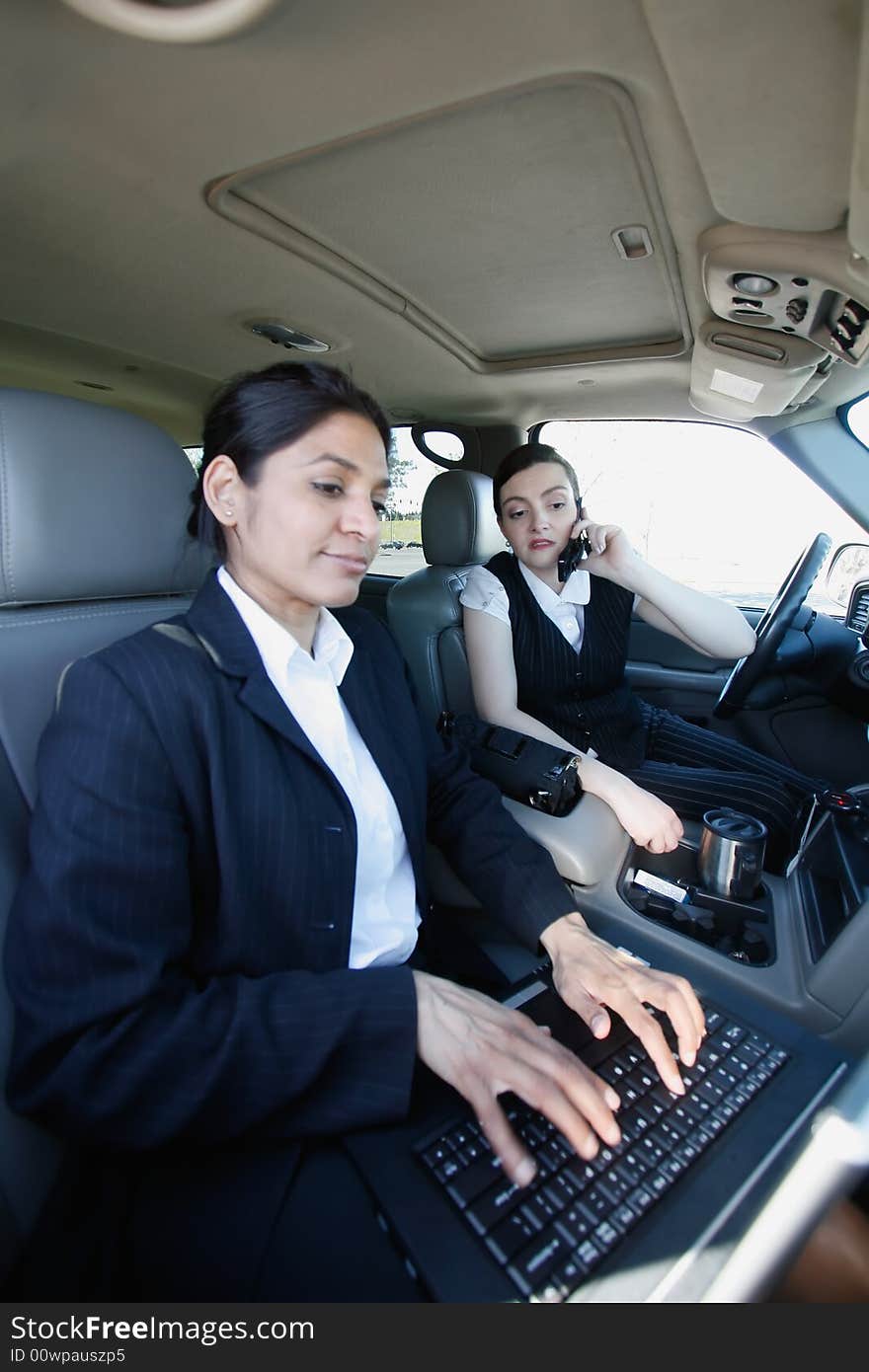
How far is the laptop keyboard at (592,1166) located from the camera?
0.63 metres

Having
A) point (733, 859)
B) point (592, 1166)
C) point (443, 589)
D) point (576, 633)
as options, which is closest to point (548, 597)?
point (576, 633)

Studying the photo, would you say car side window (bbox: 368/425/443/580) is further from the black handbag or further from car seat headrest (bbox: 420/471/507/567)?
the black handbag

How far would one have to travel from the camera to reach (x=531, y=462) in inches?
84.9

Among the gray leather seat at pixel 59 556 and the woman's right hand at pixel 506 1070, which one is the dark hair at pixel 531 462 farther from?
the woman's right hand at pixel 506 1070

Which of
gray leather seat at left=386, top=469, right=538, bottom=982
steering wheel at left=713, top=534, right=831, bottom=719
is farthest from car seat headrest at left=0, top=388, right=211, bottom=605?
→ steering wheel at left=713, top=534, right=831, bottom=719

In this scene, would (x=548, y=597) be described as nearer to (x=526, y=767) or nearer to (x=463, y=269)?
(x=526, y=767)

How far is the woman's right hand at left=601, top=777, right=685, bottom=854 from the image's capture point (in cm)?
143

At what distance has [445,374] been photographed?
2594 millimetres

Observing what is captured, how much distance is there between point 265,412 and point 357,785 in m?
0.64

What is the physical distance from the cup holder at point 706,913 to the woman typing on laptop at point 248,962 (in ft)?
1.20

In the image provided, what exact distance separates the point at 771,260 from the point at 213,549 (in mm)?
1292

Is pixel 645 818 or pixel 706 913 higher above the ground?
pixel 645 818

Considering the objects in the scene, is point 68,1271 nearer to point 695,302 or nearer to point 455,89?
point 455,89

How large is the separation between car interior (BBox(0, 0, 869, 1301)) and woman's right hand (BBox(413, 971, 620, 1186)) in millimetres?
176
